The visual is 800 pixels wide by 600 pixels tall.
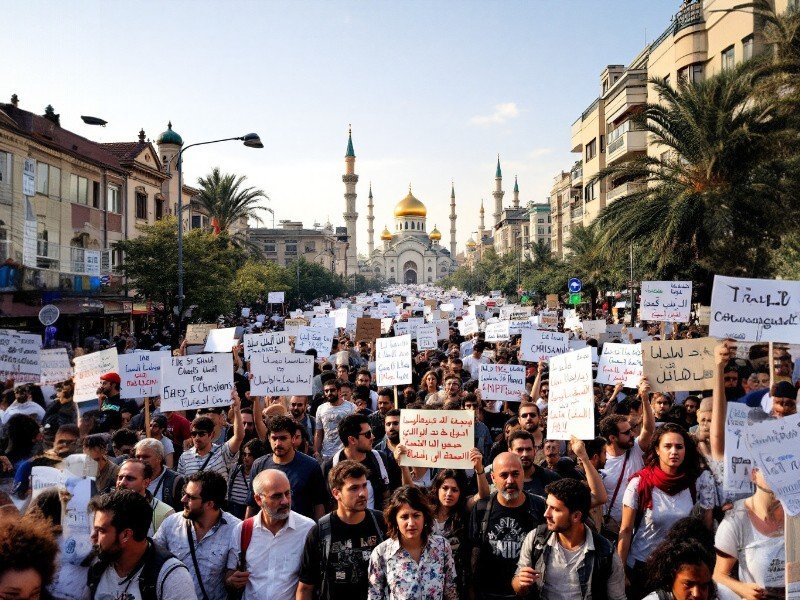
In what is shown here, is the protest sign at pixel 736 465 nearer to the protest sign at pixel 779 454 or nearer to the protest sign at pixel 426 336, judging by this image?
the protest sign at pixel 779 454

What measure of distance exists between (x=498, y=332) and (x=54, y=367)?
9.47 meters

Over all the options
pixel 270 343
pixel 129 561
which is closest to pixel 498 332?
pixel 270 343

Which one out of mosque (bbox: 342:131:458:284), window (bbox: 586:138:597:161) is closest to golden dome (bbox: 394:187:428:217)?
mosque (bbox: 342:131:458:284)

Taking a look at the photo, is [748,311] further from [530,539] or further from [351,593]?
[351,593]

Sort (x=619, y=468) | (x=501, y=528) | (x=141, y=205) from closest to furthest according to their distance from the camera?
(x=501, y=528) < (x=619, y=468) < (x=141, y=205)

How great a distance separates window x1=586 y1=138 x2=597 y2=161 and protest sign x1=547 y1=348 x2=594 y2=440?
140ft

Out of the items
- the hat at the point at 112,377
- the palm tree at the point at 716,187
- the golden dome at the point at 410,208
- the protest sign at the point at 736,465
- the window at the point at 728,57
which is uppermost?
the golden dome at the point at 410,208

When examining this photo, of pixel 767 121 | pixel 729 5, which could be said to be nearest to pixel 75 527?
pixel 767 121

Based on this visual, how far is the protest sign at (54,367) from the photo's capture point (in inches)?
433

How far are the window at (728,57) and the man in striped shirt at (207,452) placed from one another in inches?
1097

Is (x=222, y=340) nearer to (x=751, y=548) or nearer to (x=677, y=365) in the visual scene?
(x=677, y=365)

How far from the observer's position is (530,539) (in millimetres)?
A: 4238

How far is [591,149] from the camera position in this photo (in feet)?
159

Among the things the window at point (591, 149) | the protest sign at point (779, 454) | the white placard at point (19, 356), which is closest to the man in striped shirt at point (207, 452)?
the protest sign at point (779, 454)
